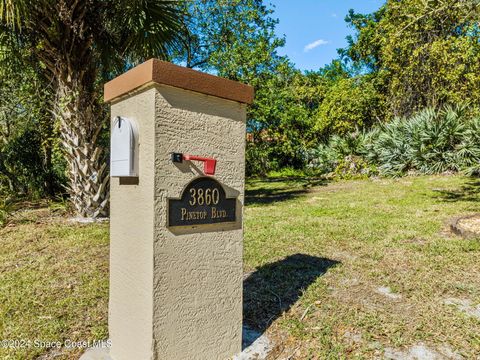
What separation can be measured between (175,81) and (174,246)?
889 millimetres

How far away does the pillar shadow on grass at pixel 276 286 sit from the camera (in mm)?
2730

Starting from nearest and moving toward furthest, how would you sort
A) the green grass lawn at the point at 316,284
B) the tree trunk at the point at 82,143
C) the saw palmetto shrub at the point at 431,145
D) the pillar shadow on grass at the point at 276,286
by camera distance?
the green grass lawn at the point at 316,284
the pillar shadow on grass at the point at 276,286
the tree trunk at the point at 82,143
the saw palmetto shrub at the point at 431,145

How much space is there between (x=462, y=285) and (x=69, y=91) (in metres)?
5.99

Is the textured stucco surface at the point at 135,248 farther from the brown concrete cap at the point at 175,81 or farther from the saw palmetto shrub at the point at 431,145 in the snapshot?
the saw palmetto shrub at the point at 431,145

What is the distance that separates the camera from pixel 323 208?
7.19 m

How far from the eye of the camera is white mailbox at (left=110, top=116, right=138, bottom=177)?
1.87 meters

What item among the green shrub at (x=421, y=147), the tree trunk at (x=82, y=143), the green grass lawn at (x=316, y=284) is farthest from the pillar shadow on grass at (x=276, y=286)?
the green shrub at (x=421, y=147)

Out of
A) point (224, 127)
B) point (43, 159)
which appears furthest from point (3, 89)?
point (224, 127)

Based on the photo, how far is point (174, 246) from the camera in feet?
6.28

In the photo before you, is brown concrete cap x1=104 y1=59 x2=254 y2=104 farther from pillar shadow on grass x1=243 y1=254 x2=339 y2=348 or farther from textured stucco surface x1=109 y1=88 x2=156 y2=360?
pillar shadow on grass x1=243 y1=254 x2=339 y2=348

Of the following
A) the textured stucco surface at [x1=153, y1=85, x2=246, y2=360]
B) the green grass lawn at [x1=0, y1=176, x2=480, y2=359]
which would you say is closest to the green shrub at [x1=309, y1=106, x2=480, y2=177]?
the green grass lawn at [x1=0, y1=176, x2=480, y2=359]

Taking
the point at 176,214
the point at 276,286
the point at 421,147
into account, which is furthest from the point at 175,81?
the point at 421,147

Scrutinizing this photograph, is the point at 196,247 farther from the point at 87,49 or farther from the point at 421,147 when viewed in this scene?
the point at 421,147

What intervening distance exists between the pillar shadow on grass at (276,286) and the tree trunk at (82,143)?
3762 mm
